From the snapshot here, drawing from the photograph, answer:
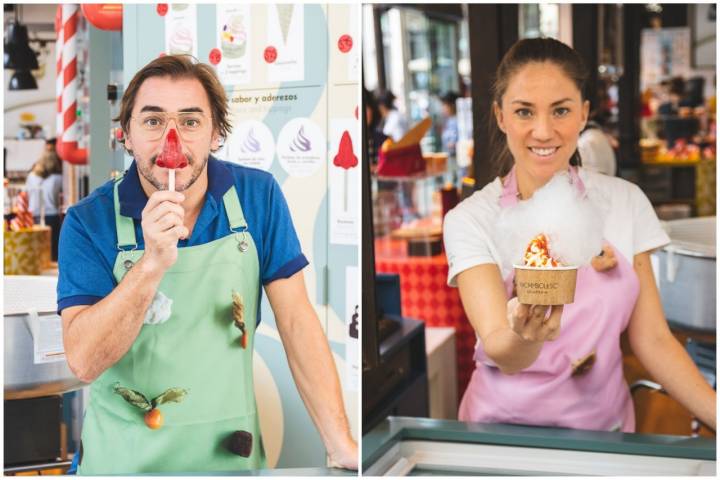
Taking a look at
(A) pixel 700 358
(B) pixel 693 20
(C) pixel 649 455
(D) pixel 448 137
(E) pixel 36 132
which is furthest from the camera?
(B) pixel 693 20

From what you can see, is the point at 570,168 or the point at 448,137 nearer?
the point at 570,168

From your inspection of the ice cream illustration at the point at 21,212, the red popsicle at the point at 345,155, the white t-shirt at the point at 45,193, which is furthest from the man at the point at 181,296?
the ice cream illustration at the point at 21,212

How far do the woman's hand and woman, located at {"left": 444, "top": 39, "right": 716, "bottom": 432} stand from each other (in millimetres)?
13

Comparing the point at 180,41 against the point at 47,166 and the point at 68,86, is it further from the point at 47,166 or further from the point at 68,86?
the point at 47,166

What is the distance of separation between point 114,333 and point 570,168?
1.18 metres

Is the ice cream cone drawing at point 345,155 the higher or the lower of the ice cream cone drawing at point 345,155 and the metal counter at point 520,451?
the higher

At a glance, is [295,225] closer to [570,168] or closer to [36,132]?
[570,168]

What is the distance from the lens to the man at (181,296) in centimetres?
205

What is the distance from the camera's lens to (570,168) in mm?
2307

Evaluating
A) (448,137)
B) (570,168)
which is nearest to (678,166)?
(448,137)

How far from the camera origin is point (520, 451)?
230 cm

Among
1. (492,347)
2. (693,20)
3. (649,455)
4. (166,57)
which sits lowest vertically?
(649,455)

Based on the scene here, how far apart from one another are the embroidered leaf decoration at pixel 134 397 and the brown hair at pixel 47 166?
58.3 inches

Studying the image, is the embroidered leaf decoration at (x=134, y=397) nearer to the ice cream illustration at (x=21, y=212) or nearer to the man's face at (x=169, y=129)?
the man's face at (x=169, y=129)
